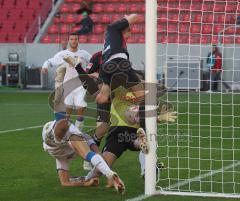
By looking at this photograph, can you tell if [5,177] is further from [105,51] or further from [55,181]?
[105,51]

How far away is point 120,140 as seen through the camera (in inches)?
340

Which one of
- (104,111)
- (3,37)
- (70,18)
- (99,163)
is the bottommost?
(99,163)

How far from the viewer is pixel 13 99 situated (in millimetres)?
25281

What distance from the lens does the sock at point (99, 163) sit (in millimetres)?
7898

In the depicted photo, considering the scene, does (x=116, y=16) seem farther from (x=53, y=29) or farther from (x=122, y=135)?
(x=122, y=135)

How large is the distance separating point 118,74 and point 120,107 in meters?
0.42

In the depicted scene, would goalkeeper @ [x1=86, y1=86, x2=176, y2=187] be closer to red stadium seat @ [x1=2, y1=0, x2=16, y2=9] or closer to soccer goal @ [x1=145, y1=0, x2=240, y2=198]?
soccer goal @ [x1=145, y1=0, x2=240, y2=198]

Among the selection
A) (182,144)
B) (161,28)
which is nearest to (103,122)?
(161,28)

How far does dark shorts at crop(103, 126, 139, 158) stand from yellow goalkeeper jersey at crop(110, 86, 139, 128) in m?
0.07

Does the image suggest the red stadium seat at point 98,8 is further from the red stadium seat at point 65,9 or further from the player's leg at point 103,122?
the player's leg at point 103,122

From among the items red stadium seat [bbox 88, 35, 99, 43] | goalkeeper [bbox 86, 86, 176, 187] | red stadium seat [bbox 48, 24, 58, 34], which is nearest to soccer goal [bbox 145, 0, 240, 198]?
goalkeeper [bbox 86, 86, 176, 187]

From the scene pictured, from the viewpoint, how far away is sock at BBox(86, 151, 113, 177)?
311 inches

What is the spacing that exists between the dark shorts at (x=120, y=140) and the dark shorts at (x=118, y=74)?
0.61 meters

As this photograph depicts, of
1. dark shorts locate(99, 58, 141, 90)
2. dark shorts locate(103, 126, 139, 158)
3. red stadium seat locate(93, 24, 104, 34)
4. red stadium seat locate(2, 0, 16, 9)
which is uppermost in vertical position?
red stadium seat locate(2, 0, 16, 9)
